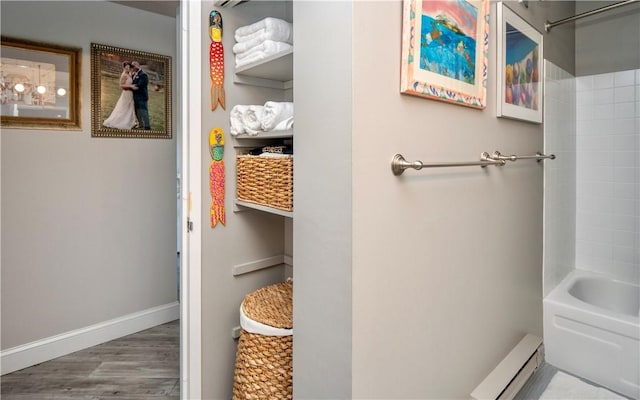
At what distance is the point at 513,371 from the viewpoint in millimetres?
1638

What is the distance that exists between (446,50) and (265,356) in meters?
1.23

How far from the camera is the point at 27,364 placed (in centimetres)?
Result: 226

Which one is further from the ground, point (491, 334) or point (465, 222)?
point (465, 222)

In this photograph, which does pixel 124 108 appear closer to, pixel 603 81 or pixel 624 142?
pixel 603 81

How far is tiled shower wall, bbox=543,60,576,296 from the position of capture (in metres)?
2.10

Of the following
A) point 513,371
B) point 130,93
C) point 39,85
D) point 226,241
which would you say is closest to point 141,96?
point 130,93

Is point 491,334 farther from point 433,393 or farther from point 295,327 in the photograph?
point 295,327

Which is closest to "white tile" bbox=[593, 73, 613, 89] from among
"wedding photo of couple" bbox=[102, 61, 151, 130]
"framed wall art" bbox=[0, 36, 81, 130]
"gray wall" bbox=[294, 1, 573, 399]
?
"gray wall" bbox=[294, 1, 573, 399]

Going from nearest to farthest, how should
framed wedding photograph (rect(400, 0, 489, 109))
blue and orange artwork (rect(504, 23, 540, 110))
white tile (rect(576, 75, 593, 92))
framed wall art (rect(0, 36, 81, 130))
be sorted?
framed wedding photograph (rect(400, 0, 489, 109)) → blue and orange artwork (rect(504, 23, 540, 110)) → framed wall art (rect(0, 36, 81, 130)) → white tile (rect(576, 75, 593, 92))

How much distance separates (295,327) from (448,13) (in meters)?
1.10

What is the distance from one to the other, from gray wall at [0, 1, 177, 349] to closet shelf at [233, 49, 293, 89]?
127 cm

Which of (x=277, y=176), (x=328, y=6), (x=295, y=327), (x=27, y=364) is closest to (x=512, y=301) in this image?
(x=295, y=327)

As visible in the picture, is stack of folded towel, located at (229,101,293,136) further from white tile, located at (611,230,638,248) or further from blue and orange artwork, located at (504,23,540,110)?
white tile, located at (611,230,638,248)

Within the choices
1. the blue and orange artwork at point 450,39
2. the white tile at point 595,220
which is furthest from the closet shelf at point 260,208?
the white tile at point 595,220
